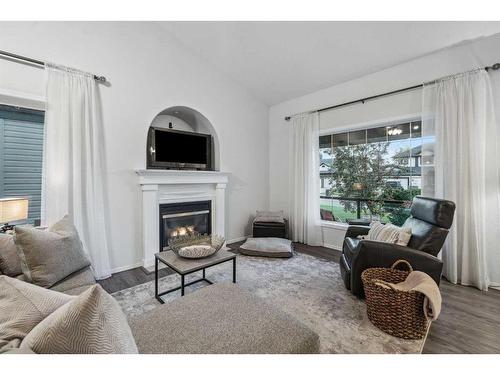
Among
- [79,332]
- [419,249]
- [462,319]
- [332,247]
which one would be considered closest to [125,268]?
[79,332]

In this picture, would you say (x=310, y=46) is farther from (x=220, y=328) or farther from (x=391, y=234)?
(x=220, y=328)

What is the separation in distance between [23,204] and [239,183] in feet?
9.48

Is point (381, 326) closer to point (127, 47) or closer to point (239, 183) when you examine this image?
point (239, 183)

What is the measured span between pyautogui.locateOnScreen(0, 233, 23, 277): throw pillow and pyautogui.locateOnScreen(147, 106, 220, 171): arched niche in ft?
8.24

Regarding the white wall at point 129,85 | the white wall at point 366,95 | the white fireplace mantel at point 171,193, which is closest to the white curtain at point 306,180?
the white wall at point 366,95

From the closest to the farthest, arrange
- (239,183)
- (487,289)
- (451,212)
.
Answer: (451,212) → (487,289) → (239,183)

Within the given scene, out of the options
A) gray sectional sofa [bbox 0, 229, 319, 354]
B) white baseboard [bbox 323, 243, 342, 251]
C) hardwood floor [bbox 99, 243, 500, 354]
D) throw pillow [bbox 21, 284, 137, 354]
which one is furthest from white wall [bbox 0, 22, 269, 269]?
throw pillow [bbox 21, 284, 137, 354]

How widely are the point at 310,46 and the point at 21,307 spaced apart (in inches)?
141

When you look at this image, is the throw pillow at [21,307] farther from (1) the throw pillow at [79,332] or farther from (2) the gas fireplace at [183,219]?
(2) the gas fireplace at [183,219]

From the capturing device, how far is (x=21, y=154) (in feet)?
8.55

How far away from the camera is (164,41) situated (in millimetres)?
3338
